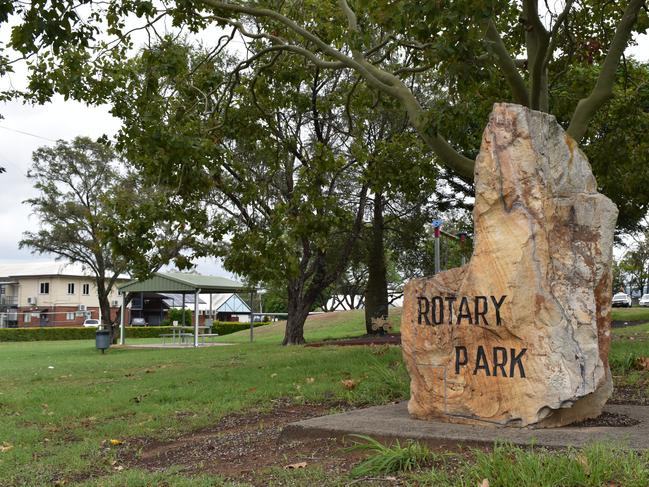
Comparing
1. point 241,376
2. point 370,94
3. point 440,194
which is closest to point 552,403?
point 241,376

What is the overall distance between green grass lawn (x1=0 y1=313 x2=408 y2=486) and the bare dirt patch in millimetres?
322

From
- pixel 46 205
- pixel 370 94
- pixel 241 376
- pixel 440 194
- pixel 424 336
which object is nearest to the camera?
pixel 424 336

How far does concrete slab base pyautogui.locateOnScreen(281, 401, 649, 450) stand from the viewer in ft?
18.1

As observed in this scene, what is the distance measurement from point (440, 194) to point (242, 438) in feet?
74.2

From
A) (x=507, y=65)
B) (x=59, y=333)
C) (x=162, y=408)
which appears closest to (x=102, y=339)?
(x=162, y=408)

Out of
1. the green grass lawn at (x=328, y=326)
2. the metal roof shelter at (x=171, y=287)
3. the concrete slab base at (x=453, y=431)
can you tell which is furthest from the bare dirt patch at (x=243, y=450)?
the green grass lawn at (x=328, y=326)

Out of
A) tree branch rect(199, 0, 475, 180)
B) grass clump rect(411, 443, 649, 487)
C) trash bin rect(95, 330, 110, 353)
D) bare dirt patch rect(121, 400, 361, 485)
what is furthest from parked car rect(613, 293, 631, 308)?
grass clump rect(411, 443, 649, 487)

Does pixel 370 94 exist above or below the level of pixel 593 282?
above

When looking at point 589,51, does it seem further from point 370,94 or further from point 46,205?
point 46,205

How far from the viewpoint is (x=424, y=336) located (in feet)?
23.3

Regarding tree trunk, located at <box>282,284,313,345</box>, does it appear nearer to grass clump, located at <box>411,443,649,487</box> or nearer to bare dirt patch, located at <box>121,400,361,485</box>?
bare dirt patch, located at <box>121,400,361,485</box>

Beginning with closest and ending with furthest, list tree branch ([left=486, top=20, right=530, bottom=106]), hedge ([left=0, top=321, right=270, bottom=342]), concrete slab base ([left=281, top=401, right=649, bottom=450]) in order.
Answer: concrete slab base ([left=281, top=401, right=649, bottom=450]), tree branch ([left=486, top=20, right=530, bottom=106]), hedge ([left=0, top=321, right=270, bottom=342])

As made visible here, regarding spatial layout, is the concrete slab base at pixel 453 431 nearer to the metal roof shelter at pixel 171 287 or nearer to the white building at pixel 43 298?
the metal roof shelter at pixel 171 287

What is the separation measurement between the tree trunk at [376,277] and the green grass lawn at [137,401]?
12713 millimetres
